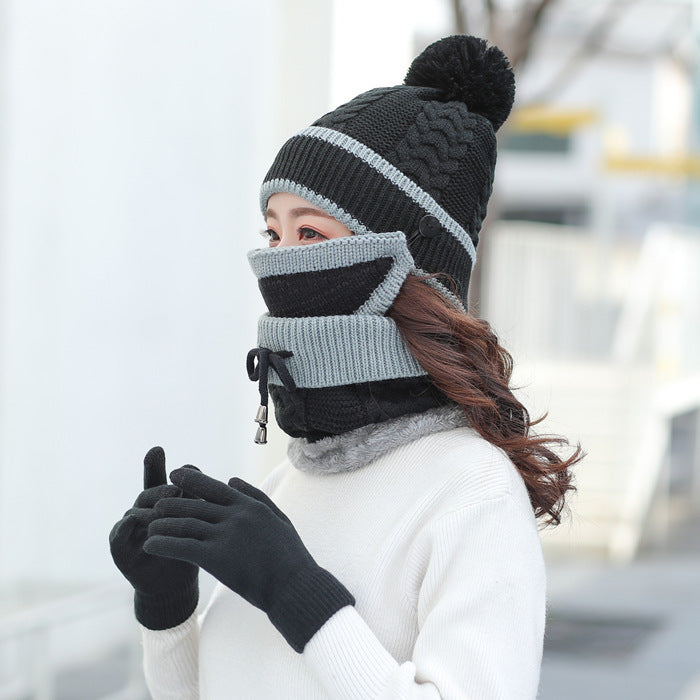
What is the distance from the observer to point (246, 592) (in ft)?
4.44

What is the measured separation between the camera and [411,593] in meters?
1.41

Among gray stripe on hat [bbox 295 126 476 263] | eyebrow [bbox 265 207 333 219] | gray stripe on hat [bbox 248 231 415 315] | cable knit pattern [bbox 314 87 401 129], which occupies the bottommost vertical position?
gray stripe on hat [bbox 248 231 415 315]

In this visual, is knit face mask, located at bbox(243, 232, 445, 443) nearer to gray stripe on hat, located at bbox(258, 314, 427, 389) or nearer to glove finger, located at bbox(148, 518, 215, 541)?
gray stripe on hat, located at bbox(258, 314, 427, 389)

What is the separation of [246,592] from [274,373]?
35 centimetres

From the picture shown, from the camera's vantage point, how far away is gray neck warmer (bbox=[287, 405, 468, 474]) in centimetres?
153

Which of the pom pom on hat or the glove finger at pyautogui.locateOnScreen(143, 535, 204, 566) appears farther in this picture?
the pom pom on hat

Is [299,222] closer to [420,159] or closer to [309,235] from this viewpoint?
[309,235]

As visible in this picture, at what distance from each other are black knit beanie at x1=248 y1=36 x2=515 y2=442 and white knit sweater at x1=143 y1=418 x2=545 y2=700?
0.11 metres

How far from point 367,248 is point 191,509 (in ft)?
1.45

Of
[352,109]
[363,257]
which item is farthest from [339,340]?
[352,109]

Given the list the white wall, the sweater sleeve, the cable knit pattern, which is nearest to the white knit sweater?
the sweater sleeve

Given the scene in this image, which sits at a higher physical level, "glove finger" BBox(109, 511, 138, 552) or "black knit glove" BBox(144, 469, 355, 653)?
"black knit glove" BBox(144, 469, 355, 653)

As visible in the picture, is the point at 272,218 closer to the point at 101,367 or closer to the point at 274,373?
the point at 274,373

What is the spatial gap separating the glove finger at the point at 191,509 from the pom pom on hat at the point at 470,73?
727mm
